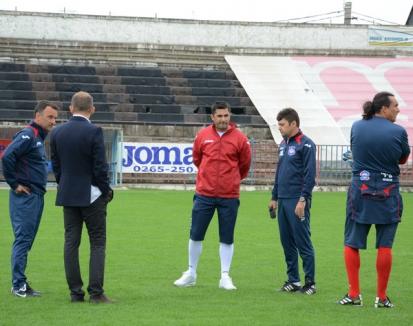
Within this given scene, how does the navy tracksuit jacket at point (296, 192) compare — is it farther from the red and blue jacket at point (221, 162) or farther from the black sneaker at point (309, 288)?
the red and blue jacket at point (221, 162)

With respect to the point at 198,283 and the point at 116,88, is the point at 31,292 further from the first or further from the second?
the point at 116,88

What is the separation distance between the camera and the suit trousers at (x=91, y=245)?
9.15 m

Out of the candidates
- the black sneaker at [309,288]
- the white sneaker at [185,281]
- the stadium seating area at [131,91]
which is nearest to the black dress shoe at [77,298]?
the white sneaker at [185,281]

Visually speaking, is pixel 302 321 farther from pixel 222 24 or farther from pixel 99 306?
pixel 222 24

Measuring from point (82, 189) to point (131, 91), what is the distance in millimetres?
28164

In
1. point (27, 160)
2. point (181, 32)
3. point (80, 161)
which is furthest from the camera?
point (181, 32)

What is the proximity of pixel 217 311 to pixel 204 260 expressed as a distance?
12.5 ft

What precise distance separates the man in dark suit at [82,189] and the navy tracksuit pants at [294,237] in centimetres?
206

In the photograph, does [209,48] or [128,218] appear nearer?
[128,218]

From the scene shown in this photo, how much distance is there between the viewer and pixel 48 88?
119 feet

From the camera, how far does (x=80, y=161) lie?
9148mm

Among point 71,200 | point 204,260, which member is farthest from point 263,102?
point 71,200

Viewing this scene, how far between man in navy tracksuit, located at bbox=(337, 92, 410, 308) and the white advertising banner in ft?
65.6

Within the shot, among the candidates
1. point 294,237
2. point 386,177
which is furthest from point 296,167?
point 386,177
